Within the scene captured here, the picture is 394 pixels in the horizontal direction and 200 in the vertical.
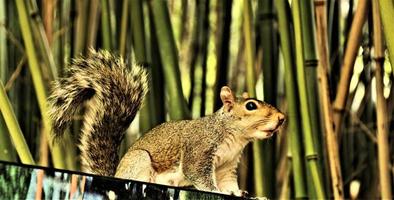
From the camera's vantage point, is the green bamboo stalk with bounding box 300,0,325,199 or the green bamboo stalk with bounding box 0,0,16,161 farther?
the green bamboo stalk with bounding box 300,0,325,199

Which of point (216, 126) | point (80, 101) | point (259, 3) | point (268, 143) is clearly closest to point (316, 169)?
point (268, 143)

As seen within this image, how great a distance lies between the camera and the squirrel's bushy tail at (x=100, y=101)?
6.41 feet

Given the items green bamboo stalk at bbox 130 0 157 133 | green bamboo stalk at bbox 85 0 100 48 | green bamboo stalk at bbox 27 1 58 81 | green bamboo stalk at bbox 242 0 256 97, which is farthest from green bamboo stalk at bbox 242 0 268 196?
green bamboo stalk at bbox 27 1 58 81

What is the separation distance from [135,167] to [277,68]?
404 millimetres

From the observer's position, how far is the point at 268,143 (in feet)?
7.07

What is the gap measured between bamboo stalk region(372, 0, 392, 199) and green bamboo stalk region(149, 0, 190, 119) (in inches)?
17.8

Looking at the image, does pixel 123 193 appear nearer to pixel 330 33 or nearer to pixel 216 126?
pixel 216 126

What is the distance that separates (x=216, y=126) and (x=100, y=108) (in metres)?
0.26

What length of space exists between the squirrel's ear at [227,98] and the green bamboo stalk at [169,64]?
86 millimetres

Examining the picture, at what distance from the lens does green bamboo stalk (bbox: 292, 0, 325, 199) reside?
7.14 feet

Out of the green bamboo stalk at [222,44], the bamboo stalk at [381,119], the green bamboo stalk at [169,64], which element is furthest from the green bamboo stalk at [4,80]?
the bamboo stalk at [381,119]

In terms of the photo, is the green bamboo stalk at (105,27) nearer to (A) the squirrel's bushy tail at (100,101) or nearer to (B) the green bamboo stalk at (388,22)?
(A) the squirrel's bushy tail at (100,101)

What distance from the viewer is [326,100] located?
2.20 m

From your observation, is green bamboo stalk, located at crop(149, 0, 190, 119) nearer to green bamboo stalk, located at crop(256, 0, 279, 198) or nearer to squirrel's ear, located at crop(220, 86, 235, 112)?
squirrel's ear, located at crop(220, 86, 235, 112)
